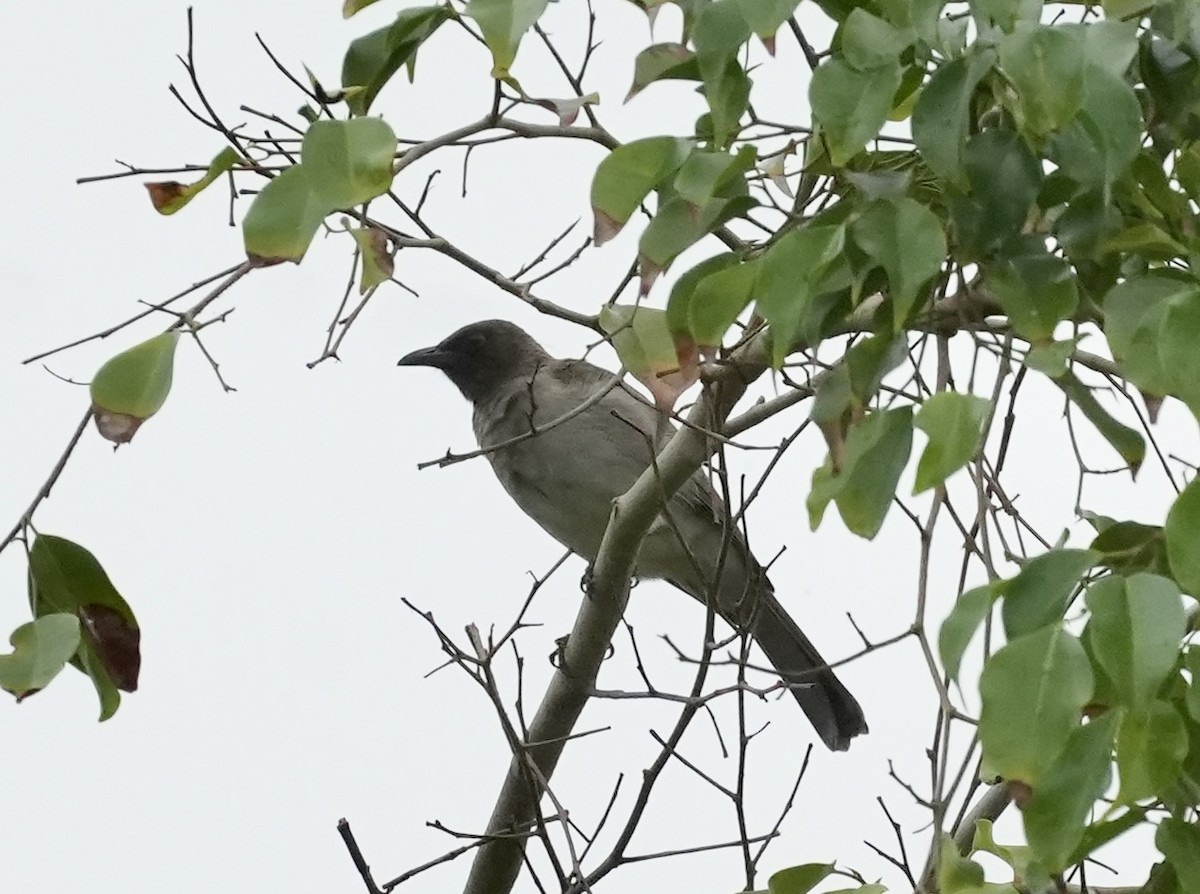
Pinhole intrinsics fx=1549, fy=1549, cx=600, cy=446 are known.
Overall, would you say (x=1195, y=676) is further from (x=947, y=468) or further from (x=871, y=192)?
(x=871, y=192)

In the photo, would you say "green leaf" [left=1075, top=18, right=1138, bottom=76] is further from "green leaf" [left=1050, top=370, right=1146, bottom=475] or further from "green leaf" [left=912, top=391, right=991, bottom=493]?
"green leaf" [left=1050, top=370, right=1146, bottom=475]

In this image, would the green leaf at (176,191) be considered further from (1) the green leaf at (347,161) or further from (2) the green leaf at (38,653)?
(2) the green leaf at (38,653)

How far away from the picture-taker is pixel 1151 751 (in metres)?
1.34

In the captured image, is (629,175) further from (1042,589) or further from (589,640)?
(589,640)

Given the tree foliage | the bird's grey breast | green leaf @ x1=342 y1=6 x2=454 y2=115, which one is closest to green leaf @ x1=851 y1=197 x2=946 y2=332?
the tree foliage

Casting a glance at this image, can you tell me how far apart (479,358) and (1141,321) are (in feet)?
13.2

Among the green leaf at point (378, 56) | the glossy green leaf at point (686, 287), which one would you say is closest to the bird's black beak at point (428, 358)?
the green leaf at point (378, 56)

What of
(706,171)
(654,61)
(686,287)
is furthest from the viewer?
(654,61)

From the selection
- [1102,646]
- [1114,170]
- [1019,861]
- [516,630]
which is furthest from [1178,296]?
[516,630]

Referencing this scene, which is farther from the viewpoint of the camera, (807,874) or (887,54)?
(807,874)

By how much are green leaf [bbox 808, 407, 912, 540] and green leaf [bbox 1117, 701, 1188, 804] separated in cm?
35

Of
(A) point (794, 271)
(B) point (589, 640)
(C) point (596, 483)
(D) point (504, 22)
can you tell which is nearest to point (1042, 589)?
(A) point (794, 271)

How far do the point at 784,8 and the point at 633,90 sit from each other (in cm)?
40

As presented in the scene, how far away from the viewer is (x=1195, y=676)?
134cm
